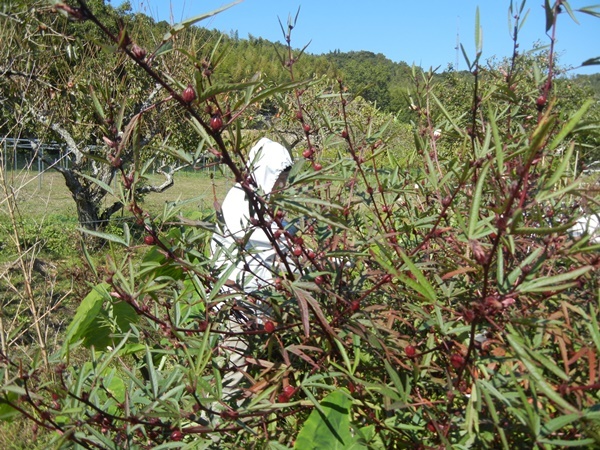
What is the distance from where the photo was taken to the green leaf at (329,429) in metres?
0.77

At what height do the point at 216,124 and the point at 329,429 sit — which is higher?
the point at 216,124

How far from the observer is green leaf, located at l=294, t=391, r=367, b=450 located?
0.77m

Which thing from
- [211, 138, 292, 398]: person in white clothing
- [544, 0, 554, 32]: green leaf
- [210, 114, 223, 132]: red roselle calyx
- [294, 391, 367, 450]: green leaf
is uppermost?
[544, 0, 554, 32]: green leaf

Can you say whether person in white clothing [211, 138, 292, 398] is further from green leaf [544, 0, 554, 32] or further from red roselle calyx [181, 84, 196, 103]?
green leaf [544, 0, 554, 32]

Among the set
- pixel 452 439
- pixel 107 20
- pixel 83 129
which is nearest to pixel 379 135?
pixel 452 439

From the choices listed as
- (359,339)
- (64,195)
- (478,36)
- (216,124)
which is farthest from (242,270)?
(64,195)

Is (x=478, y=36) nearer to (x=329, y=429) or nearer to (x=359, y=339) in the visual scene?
(x=359, y=339)

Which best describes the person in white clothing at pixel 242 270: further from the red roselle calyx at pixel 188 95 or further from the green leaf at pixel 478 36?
the green leaf at pixel 478 36

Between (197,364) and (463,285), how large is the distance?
43 cm

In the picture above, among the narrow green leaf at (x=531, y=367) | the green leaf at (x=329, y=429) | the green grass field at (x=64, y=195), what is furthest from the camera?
the green grass field at (x=64, y=195)

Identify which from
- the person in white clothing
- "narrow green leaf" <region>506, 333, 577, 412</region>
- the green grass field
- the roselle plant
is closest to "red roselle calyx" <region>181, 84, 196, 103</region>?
the roselle plant

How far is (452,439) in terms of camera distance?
2.53ft

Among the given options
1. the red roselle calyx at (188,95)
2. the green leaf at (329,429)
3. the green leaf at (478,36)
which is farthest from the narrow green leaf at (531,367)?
the green leaf at (478,36)

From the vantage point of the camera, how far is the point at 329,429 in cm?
78
